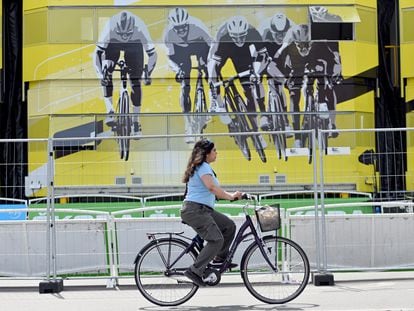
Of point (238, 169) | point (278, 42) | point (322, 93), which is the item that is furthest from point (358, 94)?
point (238, 169)

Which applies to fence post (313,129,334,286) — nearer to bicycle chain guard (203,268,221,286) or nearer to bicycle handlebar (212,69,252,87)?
bicycle chain guard (203,268,221,286)

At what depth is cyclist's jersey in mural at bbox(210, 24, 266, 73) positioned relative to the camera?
2403 cm

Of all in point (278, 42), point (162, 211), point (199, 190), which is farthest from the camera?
point (278, 42)

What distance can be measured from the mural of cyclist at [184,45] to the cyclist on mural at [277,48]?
6.08 feet

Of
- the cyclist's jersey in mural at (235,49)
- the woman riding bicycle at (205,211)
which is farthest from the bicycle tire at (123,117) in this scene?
the woman riding bicycle at (205,211)

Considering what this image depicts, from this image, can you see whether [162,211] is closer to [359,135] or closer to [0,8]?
[359,135]

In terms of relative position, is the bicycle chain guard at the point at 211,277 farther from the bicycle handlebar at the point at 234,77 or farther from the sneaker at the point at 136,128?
the bicycle handlebar at the point at 234,77

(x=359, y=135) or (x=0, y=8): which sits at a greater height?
(x=0, y=8)

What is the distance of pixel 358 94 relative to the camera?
2433cm

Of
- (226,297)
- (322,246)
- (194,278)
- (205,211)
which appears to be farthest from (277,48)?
(194,278)

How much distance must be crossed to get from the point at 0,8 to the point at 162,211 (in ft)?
47.2

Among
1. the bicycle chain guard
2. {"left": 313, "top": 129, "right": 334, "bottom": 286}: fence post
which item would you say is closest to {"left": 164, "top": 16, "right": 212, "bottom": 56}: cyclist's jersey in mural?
{"left": 313, "top": 129, "right": 334, "bottom": 286}: fence post

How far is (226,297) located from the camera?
9.24m

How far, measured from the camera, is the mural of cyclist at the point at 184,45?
23.9 metres
